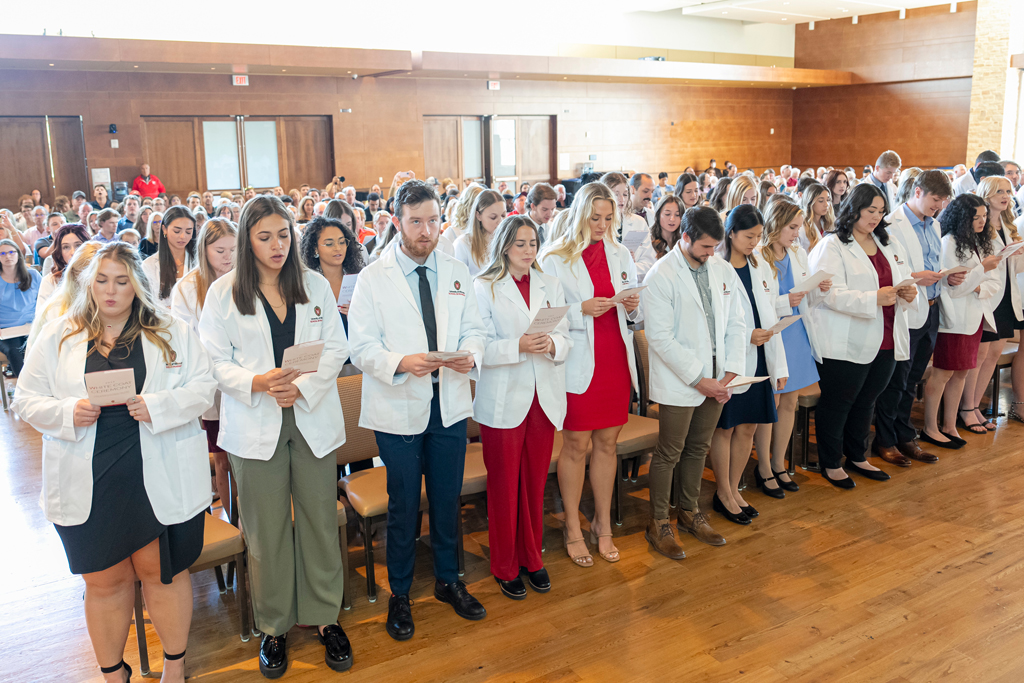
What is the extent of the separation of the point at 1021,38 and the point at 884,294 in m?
19.3

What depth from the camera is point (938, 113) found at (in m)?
21.7

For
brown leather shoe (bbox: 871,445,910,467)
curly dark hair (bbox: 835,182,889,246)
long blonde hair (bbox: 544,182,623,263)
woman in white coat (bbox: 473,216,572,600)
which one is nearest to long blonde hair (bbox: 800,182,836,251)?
curly dark hair (bbox: 835,182,889,246)

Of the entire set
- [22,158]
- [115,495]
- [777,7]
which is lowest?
[115,495]

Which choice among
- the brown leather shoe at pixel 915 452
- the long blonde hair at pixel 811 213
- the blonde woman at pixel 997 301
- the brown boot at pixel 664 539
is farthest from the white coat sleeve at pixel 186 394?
the blonde woman at pixel 997 301

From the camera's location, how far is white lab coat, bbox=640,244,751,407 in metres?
3.65

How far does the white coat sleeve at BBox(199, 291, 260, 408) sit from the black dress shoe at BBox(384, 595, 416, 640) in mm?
1083

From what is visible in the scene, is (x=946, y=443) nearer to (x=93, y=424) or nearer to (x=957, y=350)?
(x=957, y=350)

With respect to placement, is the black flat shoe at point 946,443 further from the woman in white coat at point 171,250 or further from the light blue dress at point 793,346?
the woman in white coat at point 171,250

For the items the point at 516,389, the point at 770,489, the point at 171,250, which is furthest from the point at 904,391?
the point at 171,250

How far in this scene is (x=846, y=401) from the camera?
460cm

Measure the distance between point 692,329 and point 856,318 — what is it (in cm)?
135

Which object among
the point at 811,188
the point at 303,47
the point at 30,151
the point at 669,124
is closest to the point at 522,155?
the point at 669,124

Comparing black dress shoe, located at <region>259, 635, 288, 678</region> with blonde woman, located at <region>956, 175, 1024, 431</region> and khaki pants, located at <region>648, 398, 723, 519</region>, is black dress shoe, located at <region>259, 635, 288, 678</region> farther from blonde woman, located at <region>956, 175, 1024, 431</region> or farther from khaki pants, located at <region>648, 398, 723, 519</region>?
blonde woman, located at <region>956, 175, 1024, 431</region>

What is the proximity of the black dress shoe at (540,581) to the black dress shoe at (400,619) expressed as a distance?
1.93 feet
